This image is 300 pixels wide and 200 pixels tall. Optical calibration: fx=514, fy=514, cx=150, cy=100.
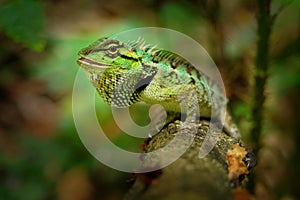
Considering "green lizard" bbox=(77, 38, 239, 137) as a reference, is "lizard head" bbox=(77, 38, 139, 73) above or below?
above

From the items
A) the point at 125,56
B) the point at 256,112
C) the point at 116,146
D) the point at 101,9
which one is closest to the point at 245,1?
the point at 101,9

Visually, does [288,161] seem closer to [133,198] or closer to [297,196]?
[297,196]

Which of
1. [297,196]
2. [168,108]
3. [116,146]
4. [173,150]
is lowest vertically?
[116,146]

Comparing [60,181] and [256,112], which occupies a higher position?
[256,112]

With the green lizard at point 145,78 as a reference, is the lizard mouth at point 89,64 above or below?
above

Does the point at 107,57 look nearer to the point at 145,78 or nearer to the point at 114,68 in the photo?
the point at 114,68

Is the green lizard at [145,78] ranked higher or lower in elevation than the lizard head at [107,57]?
lower

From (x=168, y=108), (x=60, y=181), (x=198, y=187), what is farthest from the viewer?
(x=60, y=181)
